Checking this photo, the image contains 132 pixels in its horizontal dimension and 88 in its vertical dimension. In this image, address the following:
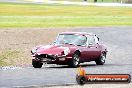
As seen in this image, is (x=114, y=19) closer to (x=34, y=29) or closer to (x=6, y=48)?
(x=34, y=29)

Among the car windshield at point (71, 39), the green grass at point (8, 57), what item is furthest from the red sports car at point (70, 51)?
the green grass at point (8, 57)

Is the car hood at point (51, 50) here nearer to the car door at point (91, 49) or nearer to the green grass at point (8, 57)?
the car door at point (91, 49)

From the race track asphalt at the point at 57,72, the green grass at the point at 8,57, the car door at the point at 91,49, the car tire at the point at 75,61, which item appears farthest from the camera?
the green grass at the point at 8,57

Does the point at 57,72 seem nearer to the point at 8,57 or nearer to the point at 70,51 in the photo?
the point at 70,51

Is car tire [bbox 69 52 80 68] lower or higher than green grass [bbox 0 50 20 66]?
higher

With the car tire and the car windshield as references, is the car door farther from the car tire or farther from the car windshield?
the car tire

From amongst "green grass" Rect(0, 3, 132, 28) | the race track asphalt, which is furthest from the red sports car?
"green grass" Rect(0, 3, 132, 28)

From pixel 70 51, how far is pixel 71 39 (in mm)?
1380

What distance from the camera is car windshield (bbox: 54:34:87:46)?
2227 cm

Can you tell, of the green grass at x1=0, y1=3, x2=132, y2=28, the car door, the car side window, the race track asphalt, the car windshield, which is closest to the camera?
the race track asphalt

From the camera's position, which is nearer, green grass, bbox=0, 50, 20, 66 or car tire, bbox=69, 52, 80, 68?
car tire, bbox=69, 52, 80, 68

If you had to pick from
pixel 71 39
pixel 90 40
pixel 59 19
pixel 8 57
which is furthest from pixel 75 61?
pixel 59 19

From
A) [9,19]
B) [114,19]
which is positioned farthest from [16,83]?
[114,19]

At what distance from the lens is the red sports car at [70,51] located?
21016mm
